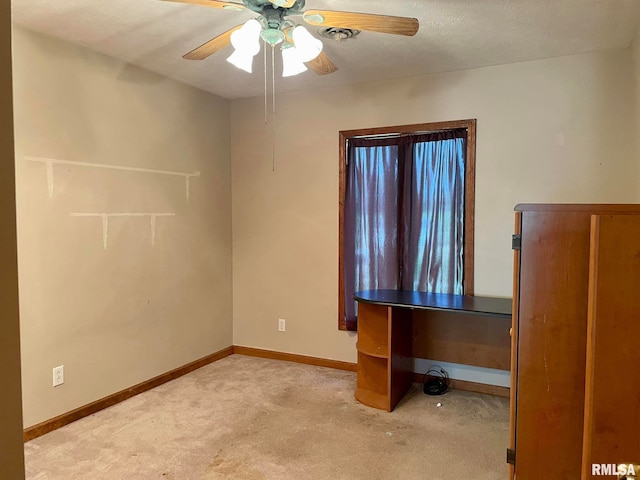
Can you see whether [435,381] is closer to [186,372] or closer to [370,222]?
[370,222]

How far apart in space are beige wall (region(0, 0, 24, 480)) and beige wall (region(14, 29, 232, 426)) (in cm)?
237

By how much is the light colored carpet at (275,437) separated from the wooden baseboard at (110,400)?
0.05 metres

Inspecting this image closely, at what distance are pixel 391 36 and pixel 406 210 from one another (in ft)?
4.38

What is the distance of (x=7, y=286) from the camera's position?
64 centimetres

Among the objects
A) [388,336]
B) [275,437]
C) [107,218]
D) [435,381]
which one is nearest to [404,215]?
[388,336]

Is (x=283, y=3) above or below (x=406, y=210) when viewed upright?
above

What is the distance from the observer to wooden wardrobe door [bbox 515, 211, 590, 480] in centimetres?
167

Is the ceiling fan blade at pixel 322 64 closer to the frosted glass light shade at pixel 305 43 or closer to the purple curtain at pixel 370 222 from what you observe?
the frosted glass light shade at pixel 305 43

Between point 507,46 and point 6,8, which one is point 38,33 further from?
point 507,46

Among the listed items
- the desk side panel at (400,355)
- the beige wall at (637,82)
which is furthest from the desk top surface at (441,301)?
the beige wall at (637,82)


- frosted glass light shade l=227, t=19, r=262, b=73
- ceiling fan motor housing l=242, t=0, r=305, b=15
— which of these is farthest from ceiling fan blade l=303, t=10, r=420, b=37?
frosted glass light shade l=227, t=19, r=262, b=73

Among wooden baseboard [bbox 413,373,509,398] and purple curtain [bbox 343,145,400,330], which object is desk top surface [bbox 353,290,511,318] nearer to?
purple curtain [bbox 343,145,400,330]

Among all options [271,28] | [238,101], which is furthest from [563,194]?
[238,101]

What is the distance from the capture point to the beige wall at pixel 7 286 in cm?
64
